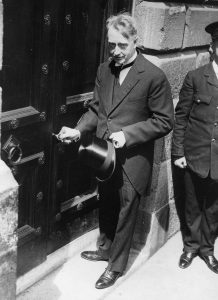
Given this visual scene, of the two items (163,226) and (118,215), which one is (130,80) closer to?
(118,215)

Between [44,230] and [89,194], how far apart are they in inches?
24.4

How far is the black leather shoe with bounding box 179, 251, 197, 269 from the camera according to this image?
471 cm

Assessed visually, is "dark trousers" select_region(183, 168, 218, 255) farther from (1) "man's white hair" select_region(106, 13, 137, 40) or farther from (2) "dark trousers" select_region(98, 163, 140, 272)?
(1) "man's white hair" select_region(106, 13, 137, 40)

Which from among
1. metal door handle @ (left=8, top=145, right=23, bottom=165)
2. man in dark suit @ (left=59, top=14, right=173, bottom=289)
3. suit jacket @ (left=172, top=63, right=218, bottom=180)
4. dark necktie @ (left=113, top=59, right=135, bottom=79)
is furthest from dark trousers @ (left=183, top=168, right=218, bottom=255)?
metal door handle @ (left=8, top=145, right=23, bottom=165)

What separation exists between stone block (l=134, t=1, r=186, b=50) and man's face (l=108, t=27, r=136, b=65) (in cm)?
54

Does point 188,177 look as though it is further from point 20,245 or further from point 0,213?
point 0,213

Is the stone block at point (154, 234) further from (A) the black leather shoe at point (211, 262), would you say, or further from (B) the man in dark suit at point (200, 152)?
(A) the black leather shoe at point (211, 262)

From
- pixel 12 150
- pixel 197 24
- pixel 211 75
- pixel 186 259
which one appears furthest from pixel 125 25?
pixel 186 259

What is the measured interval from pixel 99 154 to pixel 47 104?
58cm

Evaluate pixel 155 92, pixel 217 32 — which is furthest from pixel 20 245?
→ pixel 217 32

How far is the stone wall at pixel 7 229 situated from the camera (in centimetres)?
290

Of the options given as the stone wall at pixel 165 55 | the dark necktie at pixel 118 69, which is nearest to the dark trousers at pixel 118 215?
the stone wall at pixel 165 55

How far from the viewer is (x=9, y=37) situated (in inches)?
134

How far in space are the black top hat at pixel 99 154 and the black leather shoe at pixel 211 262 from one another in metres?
1.60
